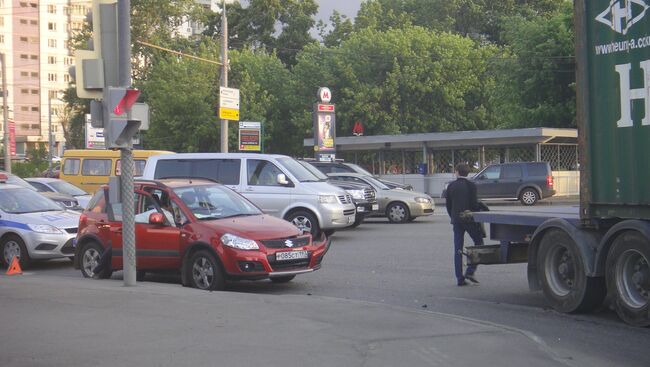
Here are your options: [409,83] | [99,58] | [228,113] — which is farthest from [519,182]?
[99,58]

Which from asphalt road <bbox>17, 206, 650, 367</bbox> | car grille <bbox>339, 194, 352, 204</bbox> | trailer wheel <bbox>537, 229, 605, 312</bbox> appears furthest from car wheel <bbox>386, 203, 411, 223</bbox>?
trailer wheel <bbox>537, 229, 605, 312</bbox>

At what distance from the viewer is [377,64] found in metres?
49.4

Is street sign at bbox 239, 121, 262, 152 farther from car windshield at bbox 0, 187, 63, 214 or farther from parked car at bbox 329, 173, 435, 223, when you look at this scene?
car windshield at bbox 0, 187, 63, 214

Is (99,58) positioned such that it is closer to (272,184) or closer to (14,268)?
(14,268)

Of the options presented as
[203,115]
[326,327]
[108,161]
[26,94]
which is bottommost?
[326,327]

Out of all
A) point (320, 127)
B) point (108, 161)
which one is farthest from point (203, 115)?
point (108, 161)

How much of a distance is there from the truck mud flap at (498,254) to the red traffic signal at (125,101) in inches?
194

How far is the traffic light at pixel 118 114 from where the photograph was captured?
1048cm

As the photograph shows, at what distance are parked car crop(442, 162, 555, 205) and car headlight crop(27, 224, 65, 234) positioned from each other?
19705 mm

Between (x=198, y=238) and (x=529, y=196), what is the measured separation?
74.3ft

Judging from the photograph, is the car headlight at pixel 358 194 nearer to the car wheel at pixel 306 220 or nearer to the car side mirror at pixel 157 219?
the car wheel at pixel 306 220

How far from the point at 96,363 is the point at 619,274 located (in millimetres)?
5453

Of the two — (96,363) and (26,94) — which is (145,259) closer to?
(96,363)

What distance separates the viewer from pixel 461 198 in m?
12.1
